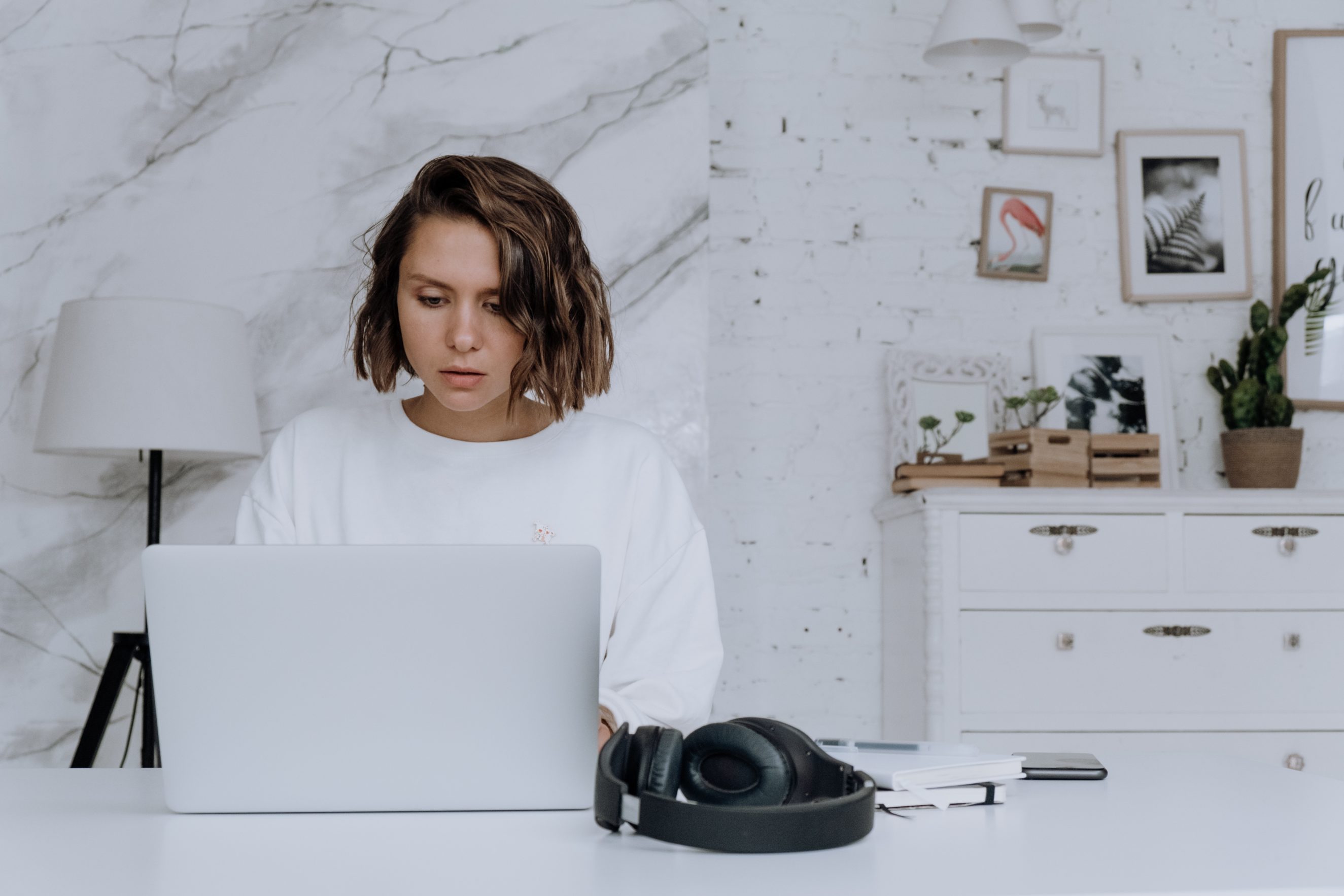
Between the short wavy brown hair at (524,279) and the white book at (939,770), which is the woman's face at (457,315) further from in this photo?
the white book at (939,770)

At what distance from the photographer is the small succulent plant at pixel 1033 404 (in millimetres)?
2756

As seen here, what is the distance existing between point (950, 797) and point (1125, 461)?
188 centimetres

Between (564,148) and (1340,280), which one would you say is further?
(1340,280)

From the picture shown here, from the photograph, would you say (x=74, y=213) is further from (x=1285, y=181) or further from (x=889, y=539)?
(x=1285, y=181)

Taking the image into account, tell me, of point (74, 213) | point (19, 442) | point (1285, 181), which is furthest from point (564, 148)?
point (1285, 181)

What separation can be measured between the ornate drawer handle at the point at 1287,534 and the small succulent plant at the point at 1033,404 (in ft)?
1.74

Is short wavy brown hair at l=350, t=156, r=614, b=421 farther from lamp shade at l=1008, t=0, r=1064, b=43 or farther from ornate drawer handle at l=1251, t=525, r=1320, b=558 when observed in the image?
ornate drawer handle at l=1251, t=525, r=1320, b=558

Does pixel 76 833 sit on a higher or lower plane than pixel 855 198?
lower

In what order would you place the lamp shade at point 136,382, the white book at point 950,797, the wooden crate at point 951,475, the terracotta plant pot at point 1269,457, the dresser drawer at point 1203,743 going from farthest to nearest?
the terracotta plant pot at point 1269,457
the wooden crate at point 951,475
the dresser drawer at point 1203,743
the lamp shade at point 136,382
the white book at point 950,797

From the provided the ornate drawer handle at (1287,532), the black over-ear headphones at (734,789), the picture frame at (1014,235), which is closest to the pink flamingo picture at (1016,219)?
the picture frame at (1014,235)

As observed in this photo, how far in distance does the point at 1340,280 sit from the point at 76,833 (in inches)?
126

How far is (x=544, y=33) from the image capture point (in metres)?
2.58

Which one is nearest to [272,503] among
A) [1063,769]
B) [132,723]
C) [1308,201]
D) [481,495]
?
[481,495]

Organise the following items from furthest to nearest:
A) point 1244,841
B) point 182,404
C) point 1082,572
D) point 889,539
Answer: point 889,539 → point 1082,572 → point 182,404 → point 1244,841
